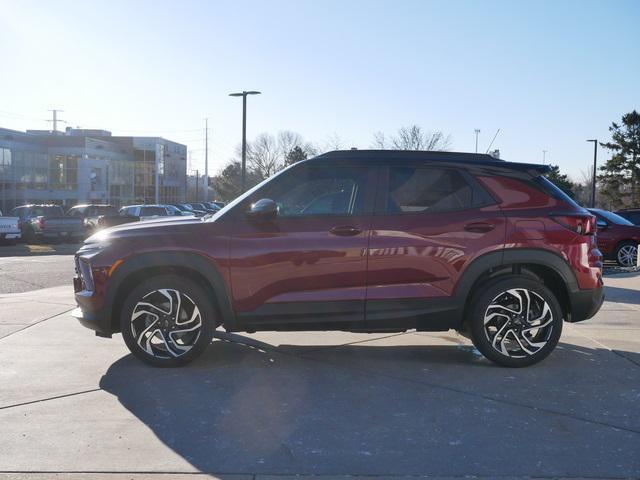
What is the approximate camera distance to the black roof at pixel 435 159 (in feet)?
18.1

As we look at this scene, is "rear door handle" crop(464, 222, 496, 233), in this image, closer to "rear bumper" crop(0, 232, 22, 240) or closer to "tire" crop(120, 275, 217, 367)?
"tire" crop(120, 275, 217, 367)

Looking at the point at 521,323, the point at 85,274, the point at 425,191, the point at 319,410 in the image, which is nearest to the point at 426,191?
the point at 425,191

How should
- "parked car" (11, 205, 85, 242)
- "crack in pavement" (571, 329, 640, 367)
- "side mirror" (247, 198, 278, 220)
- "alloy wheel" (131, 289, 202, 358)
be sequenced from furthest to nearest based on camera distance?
"parked car" (11, 205, 85, 242)
"crack in pavement" (571, 329, 640, 367)
"alloy wheel" (131, 289, 202, 358)
"side mirror" (247, 198, 278, 220)

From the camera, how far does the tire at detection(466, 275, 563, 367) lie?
533 centimetres

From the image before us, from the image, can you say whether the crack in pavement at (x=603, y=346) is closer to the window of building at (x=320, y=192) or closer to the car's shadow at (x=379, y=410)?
the car's shadow at (x=379, y=410)

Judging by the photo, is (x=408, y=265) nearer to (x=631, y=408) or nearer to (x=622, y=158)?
(x=631, y=408)

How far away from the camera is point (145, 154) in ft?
215

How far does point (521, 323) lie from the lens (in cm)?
540

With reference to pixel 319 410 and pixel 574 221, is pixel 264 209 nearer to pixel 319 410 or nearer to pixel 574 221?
pixel 319 410

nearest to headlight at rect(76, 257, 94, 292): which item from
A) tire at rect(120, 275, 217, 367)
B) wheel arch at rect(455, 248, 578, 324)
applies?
tire at rect(120, 275, 217, 367)

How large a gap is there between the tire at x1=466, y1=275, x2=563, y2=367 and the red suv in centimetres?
1

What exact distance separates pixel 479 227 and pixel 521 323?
0.92m

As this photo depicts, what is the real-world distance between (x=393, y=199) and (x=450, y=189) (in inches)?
20.8

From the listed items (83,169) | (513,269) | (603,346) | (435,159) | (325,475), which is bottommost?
(325,475)
